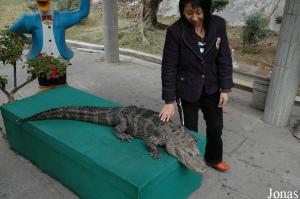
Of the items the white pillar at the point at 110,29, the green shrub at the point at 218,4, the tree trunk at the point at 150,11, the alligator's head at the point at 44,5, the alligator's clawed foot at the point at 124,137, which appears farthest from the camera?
the tree trunk at the point at 150,11

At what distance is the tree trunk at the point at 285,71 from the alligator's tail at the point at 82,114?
2205 mm

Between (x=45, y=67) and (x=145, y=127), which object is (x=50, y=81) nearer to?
(x=45, y=67)

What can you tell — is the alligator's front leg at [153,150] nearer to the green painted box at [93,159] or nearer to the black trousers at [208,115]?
the green painted box at [93,159]

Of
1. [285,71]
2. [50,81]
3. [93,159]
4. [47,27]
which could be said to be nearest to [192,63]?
[93,159]

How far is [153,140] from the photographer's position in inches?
114

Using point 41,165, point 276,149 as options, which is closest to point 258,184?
point 276,149

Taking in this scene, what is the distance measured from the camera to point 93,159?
2.72m

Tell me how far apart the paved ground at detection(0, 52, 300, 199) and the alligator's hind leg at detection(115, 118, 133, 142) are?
2.45 feet

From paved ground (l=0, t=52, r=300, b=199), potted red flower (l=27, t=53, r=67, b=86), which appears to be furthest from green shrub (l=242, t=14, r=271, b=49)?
potted red flower (l=27, t=53, r=67, b=86)

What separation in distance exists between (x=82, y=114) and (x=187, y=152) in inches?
48.0

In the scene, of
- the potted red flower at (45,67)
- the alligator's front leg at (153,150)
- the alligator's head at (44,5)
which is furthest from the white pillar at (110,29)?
the alligator's front leg at (153,150)

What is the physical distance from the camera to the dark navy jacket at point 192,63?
2.83 m

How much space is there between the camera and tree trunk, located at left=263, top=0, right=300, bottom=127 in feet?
13.3

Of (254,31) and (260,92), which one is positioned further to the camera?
(254,31)
